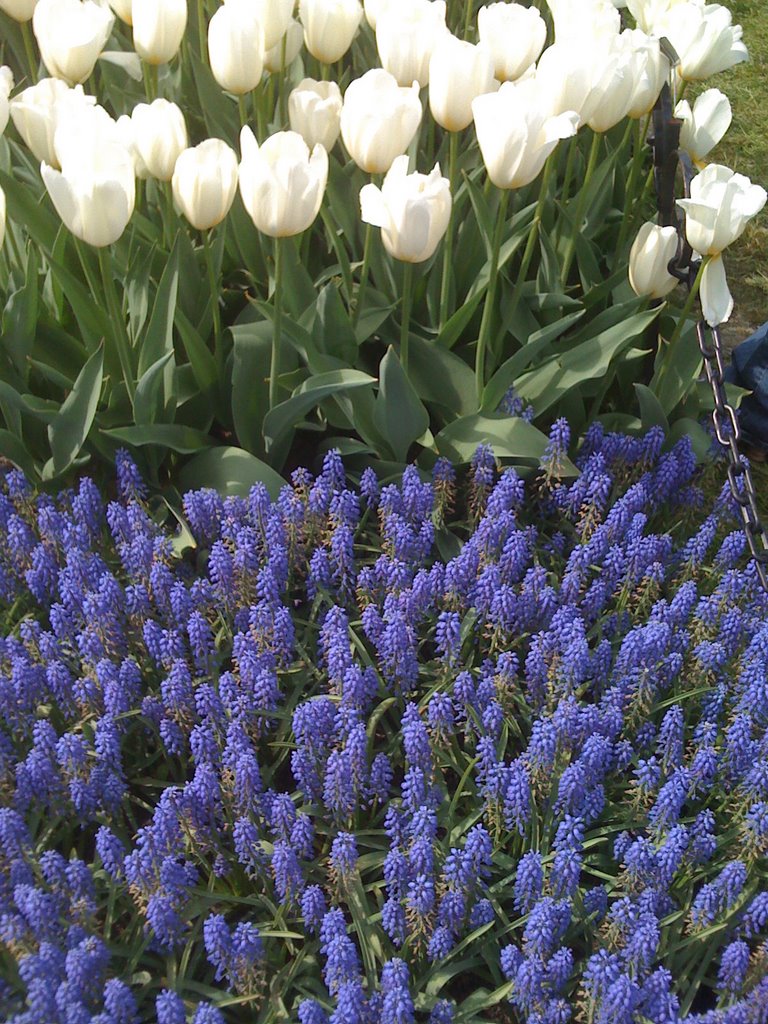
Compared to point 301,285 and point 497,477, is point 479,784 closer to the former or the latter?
Answer: point 497,477

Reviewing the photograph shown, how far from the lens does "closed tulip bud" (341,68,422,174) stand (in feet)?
7.52

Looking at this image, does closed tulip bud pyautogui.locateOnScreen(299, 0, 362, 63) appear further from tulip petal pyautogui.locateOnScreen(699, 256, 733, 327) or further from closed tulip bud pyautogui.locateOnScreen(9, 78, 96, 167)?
tulip petal pyautogui.locateOnScreen(699, 256, 733, 327)

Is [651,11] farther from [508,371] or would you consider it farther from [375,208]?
[375,208]

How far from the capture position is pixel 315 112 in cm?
256

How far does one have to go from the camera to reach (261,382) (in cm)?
271

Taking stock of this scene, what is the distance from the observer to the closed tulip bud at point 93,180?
204cm

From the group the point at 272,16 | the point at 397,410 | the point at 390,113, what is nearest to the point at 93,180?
the point at 390,113

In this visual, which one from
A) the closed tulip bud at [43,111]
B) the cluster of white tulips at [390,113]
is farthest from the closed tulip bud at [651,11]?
the closed tulip bud at [43,111]

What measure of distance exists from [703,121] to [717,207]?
0.60m

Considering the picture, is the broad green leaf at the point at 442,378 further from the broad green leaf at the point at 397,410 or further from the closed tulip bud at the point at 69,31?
the closed tulip bud at the point at 69,31

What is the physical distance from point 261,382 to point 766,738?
145 centimetres

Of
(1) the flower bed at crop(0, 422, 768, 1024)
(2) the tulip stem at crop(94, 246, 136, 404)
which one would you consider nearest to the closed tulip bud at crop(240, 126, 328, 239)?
(2) the tulip stem at crop(94, 246, 136, 404)

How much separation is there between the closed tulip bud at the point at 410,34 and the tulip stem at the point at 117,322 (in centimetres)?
82

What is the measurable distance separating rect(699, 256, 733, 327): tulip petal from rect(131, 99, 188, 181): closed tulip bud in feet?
3.97
